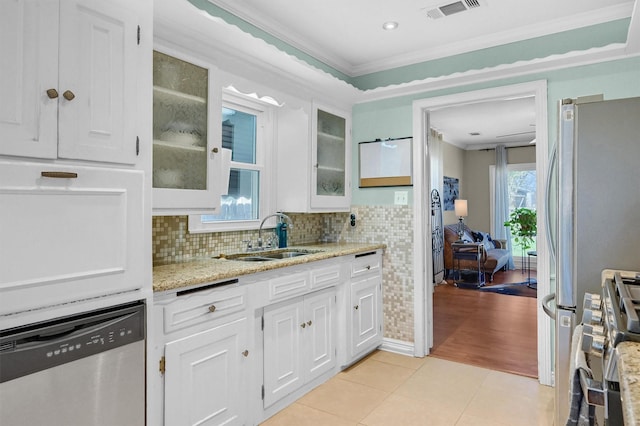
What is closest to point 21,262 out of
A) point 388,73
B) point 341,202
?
point 341,202

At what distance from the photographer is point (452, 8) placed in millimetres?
2613

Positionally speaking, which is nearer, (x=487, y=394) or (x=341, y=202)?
(x=487, y=394)

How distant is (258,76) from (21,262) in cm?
180

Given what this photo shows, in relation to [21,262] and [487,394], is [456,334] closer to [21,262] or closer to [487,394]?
[487,394]

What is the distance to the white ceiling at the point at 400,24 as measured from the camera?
2.58 meters

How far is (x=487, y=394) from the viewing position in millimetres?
2662

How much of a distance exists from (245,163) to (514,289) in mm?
4882

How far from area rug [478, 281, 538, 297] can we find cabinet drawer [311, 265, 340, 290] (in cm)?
396

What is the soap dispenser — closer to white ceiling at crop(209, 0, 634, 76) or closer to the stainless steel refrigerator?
white ceiling at crop(209, 0, 634, 76)

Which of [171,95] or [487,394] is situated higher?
[171,95]

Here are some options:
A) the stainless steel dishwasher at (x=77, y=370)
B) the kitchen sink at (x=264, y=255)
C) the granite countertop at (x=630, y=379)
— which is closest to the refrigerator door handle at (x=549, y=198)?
the kitchen sink at (x=264, y=255)

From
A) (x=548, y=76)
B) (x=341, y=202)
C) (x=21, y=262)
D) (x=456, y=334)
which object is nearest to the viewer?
(x=21, y=262)

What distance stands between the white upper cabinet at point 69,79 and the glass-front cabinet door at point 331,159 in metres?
1.79

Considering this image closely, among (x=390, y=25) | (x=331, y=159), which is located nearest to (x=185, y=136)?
(x=331, y=159)
